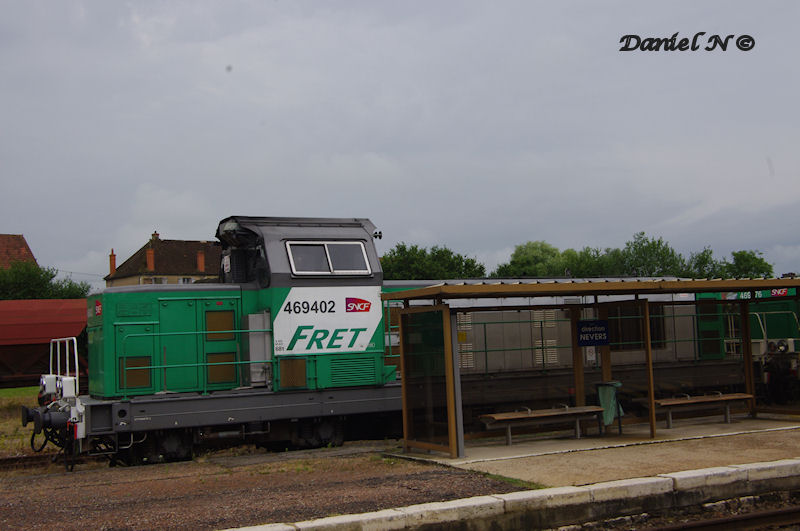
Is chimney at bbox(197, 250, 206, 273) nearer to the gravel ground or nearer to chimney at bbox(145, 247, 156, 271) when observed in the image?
chimney at bbox(145, 247, 156, 271)

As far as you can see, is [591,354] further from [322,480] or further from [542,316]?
[322,480]

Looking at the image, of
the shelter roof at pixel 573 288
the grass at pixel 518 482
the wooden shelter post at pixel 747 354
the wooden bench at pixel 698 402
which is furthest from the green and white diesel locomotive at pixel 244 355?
the wooden shelter post at pixel 747 354

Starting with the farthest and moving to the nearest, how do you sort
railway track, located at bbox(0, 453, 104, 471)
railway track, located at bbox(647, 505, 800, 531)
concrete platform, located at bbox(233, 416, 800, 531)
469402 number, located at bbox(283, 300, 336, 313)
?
railway track, located at bbox(0, 453, 104, 471) < 469402 number, located at bbox(283, 300, 336, 313) < railway track, located at bbox(647, 505, 800, 531) < concrete platform, located at bbox(233, 416, 800, 531)

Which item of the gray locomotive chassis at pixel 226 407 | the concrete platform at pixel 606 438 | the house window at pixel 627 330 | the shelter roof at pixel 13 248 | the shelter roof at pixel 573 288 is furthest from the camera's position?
the shelter roof at pixel 13 248

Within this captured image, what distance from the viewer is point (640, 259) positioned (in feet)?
195

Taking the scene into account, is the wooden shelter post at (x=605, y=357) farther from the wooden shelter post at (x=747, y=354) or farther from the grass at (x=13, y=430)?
the grass at (x=13, y=430)

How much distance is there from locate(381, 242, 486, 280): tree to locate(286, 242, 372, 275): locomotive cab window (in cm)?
3066

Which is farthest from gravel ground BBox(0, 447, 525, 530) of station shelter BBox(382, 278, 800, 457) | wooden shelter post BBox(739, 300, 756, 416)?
wooden shelter post BBox(739, 300, 756, 416)

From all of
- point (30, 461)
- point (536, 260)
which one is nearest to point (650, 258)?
point (536, 260)

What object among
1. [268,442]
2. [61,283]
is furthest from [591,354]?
[61,283]

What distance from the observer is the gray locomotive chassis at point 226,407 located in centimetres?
1048

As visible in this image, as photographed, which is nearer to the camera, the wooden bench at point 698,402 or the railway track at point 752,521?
the railway track at point 752,521

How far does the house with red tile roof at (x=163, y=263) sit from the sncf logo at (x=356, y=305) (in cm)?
5046

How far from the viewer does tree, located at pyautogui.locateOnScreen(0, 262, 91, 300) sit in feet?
117
